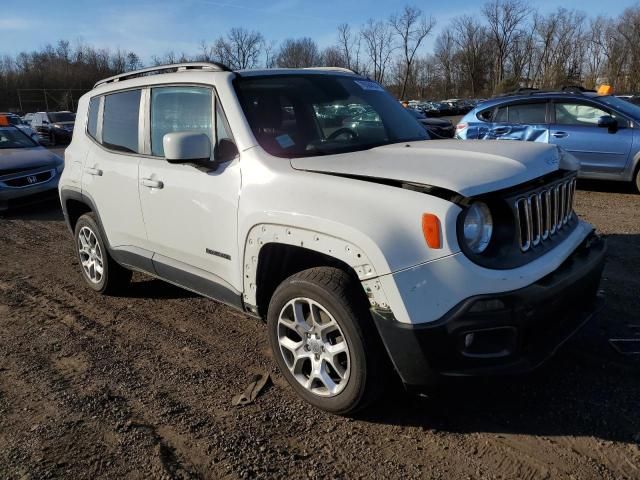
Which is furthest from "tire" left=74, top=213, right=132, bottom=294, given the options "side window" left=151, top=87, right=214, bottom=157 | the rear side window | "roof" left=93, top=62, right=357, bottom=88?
the rear side window

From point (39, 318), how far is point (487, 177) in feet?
12.9

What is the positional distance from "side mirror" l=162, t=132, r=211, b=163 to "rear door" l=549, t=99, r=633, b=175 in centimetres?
736

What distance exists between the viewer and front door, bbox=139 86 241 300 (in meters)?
3.42

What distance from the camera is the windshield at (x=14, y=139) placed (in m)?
10.8

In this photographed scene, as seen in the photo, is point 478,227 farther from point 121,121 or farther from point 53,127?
point 53,127

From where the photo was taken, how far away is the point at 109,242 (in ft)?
15.6

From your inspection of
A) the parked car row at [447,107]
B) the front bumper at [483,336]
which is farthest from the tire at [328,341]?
the parked car row at [447,107]

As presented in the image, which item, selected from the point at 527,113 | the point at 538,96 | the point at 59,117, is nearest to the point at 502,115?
the point at 527,113

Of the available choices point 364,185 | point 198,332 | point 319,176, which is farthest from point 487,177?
point 198,332

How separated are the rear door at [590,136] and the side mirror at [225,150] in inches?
283

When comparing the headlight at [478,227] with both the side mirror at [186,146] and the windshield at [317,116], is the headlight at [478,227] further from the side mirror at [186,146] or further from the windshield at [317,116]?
the side mirror at [186,146]

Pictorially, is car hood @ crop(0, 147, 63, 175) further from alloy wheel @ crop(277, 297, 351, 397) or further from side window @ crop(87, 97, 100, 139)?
alloy wheel @ crop(277, 297, 351, 397)

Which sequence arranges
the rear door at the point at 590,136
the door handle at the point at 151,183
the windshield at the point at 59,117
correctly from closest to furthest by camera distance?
the door handle at the point at 151,183 → the rear door at the point at 590,136 → the windshield at the point at 59,117

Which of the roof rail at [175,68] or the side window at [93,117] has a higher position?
the roof rail at [175,68]
